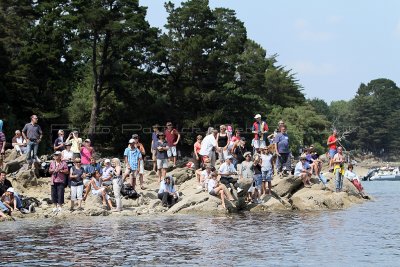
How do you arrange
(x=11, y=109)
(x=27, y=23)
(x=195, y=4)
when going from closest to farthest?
(x=11, y=109), (x=27, y=23), (x=195, y=4)

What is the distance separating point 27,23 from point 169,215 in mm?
33433

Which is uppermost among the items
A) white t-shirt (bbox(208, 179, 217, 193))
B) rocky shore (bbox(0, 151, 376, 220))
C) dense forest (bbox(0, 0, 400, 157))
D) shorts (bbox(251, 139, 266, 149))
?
dense forest (bbox(0, 0, 400, 157))

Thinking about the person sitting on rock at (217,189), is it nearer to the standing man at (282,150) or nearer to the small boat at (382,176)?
the standing man at (282,150)

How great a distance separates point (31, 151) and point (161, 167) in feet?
15.1

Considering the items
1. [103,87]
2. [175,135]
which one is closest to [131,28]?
[103,87]

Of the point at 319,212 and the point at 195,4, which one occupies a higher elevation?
the point at 195,4

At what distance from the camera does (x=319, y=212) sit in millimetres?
27594

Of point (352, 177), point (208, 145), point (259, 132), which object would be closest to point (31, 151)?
point (208, 145)

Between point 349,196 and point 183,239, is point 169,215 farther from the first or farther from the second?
point 349,196

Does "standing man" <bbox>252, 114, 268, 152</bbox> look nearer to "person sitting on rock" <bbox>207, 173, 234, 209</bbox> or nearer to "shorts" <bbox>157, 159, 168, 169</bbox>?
"shorts" <bbox>157, 159, 168, 169</bbox>

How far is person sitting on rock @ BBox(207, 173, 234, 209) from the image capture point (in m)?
26.3

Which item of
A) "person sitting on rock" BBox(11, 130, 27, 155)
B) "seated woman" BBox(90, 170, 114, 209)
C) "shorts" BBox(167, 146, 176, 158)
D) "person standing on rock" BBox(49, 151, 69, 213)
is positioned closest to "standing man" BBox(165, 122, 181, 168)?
"shorts" BBox(167, 146, 176, 158)

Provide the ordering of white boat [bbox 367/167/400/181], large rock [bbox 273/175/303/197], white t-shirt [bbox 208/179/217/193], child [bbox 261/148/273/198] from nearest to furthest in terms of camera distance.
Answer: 1. white t-shirt [bbox 208/179/217/193]
2. child [bbox 261/148/273/198]
3. large rock [bbox 273/175/303/197]
4. white boat [bbox 367/167/400/181]

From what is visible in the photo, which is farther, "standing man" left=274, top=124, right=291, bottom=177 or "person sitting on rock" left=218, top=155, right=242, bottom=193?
"standing man" left=274, top=124, right=291, bottom=177
